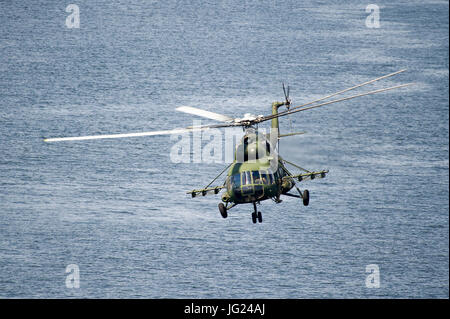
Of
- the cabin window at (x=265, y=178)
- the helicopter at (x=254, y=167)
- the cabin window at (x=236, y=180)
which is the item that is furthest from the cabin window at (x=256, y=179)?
the cabin window at (x=236, y=180)

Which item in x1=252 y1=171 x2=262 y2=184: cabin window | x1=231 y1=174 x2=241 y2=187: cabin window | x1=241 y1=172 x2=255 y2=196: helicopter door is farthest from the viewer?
x1=231 y1=174 x2=241 y2=187: cabin window

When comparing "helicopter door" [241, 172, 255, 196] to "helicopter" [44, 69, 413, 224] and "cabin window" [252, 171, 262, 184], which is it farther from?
"cabin window" [252, 171, 262, 184]

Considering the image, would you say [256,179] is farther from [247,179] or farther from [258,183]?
[247,179]

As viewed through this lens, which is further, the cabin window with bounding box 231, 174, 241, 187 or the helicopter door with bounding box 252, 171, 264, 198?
the cabin window with bounding box 231, 174, 241, 187

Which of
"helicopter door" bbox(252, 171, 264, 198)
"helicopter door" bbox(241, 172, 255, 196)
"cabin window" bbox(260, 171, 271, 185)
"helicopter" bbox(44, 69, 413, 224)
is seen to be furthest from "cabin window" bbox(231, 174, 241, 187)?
"cabin window" bbox(260, 171, 271, 185)

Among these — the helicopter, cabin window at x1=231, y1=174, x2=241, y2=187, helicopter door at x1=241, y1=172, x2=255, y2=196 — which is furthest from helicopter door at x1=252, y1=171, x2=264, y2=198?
cabin window at x1=231, y1=174, x2=241, y2=187

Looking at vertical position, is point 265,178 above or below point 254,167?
below

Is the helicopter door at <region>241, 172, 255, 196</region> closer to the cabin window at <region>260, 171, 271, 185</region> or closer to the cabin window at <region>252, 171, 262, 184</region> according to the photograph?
the cabin window at <region>252, 171, 262, 184</region>

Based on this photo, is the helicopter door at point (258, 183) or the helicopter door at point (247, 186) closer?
the helicopter door at point (247, 186)

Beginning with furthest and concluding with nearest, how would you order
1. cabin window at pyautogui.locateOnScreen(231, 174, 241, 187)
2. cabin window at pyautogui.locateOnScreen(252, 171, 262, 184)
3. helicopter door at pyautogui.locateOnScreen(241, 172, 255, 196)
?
cabin window at pyautogui.locateOnScreen(231, 174, 241, 187) < cabin window at pyautogui.locateOnScreen(252, 171, 262, 184) < helicopter door at pyautogui.locateOnScreen(241, 172, 255, 196)

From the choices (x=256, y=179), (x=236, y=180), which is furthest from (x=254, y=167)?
(x=236, y=180)

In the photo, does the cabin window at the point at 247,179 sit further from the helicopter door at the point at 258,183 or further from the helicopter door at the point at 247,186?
the helicopter door at the point at 258,183

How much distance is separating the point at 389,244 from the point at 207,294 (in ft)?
157

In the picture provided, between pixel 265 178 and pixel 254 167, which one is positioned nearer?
pixel 265 178
